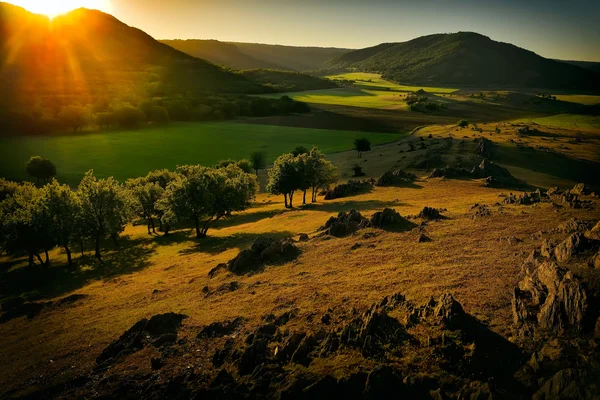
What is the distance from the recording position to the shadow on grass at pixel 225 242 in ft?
194

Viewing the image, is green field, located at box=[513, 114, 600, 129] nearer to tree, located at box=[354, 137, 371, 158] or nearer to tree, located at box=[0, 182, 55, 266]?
tree, located at box=[354, 137, 371, 158]

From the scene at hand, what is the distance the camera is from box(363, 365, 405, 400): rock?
19.5 meters

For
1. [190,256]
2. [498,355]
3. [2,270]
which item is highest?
[498,355]

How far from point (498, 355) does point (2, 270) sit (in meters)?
76.6

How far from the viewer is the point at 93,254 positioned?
6712 cm

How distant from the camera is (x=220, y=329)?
30188 millimetres

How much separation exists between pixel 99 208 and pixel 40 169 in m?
63.7

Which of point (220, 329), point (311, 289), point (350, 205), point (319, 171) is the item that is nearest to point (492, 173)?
point (350, 205)

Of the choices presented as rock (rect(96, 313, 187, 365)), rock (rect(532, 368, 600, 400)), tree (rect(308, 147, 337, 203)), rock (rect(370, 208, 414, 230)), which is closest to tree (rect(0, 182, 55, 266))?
rock (rect(96, 313, 187, 365))

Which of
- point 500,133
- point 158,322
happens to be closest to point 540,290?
point 158,322

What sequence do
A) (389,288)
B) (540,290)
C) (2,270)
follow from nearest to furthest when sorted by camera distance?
1. (540,290)
2. (389,288)
3. (2,270)

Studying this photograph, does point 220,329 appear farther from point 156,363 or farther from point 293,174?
point 293,174

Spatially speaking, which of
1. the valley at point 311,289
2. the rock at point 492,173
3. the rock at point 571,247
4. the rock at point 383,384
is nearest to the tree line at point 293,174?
the valley at point 311,289

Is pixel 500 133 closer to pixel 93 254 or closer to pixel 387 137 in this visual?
pixel 387 137
